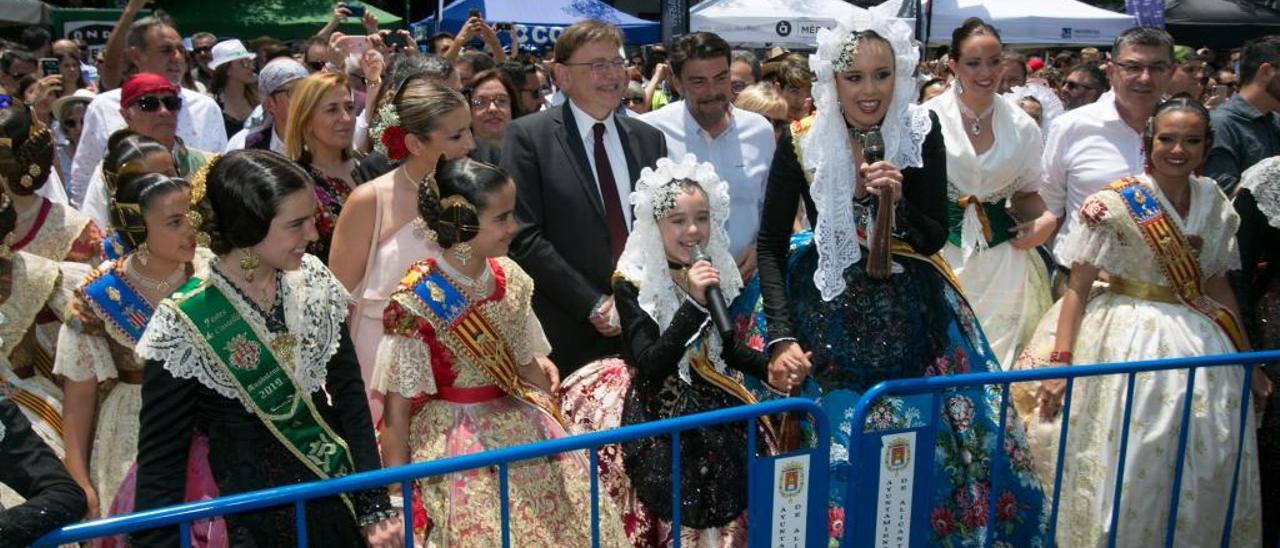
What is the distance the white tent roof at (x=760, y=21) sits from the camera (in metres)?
15.4

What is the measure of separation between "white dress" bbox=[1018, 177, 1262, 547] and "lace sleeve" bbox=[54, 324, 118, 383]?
319 centimetres

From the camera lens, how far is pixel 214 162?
279 cm

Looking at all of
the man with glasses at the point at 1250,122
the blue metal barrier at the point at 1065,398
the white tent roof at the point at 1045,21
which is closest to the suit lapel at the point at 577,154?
the blue metal barrier at the point at 1065,398

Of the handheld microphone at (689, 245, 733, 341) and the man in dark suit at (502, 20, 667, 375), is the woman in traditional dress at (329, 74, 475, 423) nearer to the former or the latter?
the man in dark suit at (502, 20, 667, 375)

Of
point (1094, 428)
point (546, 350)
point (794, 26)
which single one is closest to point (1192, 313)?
point (1094, 428)

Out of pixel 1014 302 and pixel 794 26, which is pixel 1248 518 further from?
pixel 794 26

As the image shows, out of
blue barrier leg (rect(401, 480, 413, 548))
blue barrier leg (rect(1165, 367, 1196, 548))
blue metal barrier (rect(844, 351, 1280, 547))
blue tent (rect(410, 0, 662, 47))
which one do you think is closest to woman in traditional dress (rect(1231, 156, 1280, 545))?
blue metal barrier (rect(844, 351, 1280, 547))

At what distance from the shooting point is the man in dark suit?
438 centimetres

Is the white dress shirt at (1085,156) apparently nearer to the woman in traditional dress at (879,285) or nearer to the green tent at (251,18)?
the woman in traditional dress at (879,285)

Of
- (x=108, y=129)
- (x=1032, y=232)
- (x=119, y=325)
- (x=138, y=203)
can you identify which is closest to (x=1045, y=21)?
(x=1032, y=232)

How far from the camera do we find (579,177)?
174 inches

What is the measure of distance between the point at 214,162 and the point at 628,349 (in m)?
1.45

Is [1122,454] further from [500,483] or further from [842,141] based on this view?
[500,483]

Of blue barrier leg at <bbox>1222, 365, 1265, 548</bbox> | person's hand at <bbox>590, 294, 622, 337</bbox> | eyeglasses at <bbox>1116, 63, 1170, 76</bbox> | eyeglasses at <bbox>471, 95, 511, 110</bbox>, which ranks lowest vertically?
blue barrier leg at <bbox>1222, 365, 1265, 548</bbox>
